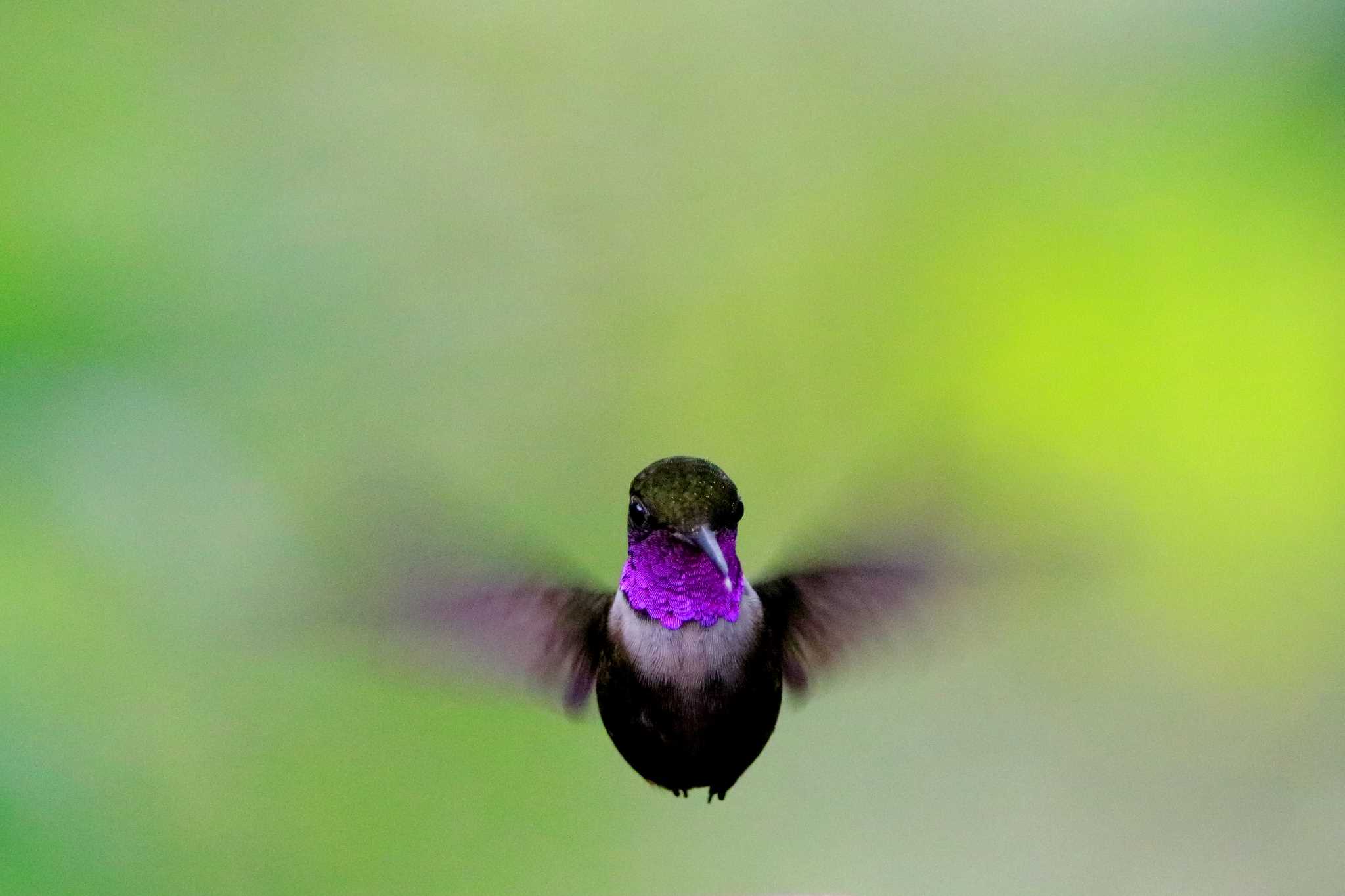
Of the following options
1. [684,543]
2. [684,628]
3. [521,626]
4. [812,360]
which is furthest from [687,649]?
[812,360]

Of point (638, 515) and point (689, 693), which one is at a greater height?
point (638, 515)

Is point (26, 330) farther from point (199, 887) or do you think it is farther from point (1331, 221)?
point (1331, 221)

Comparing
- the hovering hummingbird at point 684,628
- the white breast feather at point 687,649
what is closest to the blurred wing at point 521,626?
the hovering hummingbird at point 684,628

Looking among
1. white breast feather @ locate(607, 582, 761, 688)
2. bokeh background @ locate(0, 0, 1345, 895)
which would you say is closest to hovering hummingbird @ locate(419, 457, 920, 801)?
white breast feather @ locate(607, 582, 761, 688)

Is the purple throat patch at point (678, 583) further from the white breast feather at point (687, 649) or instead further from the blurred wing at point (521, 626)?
the blurred wing at point (521, 626)

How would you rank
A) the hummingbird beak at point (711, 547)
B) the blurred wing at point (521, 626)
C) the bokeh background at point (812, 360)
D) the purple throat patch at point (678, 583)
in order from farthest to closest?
the bokeh background at point (812, 360) < the blurred wing at point (521, 626) < the purple throat patch at point (678, 583) < the hummingbird beak at point (711, 547)

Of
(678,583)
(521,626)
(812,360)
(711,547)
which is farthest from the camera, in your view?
(812,360)

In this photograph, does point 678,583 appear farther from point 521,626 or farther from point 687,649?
point 521,626
